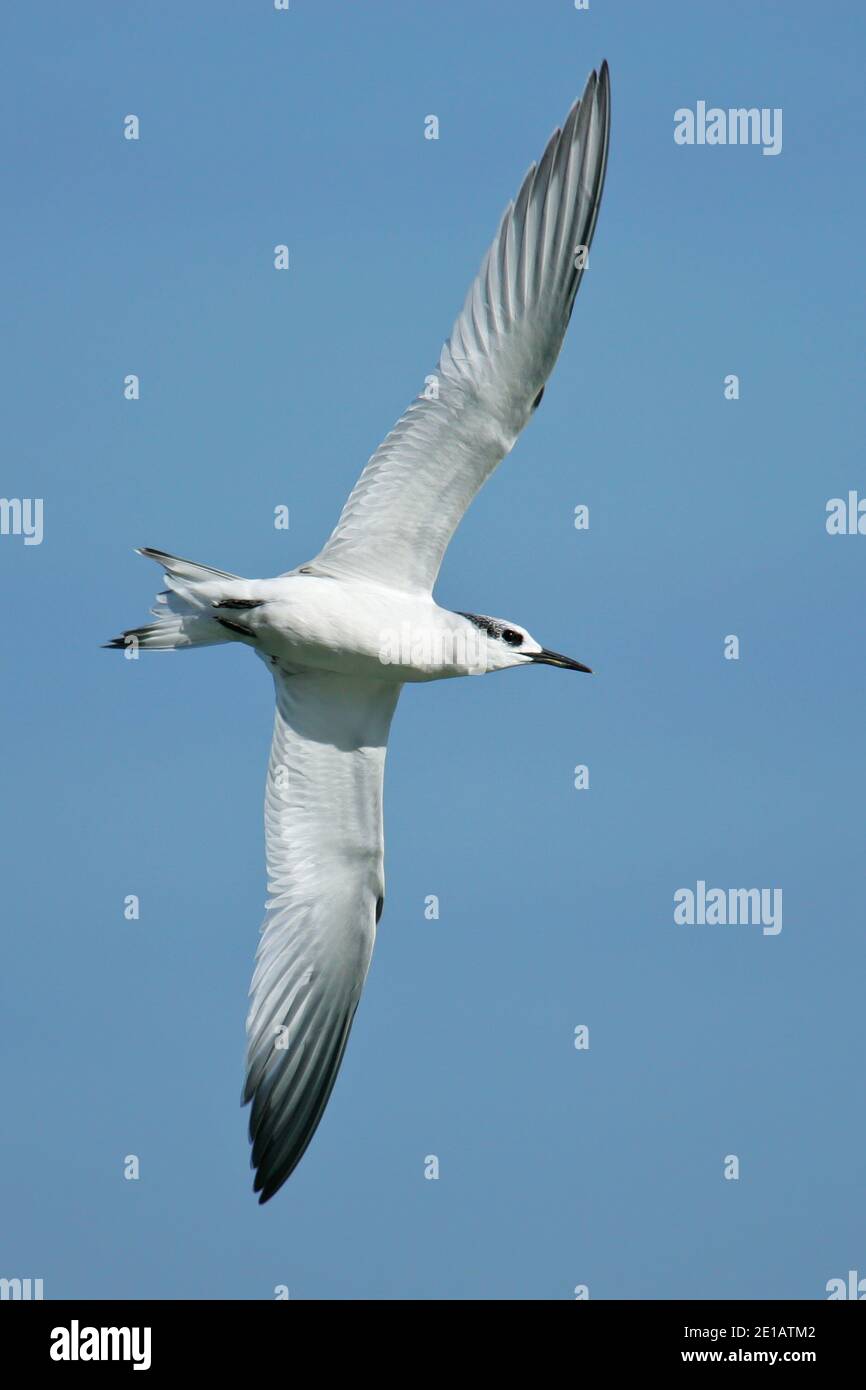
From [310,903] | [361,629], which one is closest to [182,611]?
[361,629]

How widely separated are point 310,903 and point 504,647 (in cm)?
292

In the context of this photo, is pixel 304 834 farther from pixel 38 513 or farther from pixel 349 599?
pixel 38 513

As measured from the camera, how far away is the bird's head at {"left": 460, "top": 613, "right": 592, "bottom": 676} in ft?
57.0

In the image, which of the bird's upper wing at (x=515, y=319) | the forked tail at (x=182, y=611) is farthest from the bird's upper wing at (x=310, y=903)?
the bird's upper wing at (x=515, y=319)

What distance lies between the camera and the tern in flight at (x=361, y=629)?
1644cm

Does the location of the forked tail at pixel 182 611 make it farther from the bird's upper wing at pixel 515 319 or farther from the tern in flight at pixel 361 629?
the bird's upper wing at pixel 515 319

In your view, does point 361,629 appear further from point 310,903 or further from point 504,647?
point 310,903

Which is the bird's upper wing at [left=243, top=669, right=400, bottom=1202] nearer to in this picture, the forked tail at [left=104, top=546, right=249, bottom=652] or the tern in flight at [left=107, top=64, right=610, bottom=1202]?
the tern in flight at [left=107, top=64, right=610, bottom=1202]

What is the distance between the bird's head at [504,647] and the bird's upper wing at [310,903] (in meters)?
0.96

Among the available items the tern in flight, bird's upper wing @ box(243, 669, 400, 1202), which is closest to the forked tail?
the tern in flight

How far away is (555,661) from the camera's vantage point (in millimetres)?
17984

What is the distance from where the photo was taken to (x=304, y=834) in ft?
60.2

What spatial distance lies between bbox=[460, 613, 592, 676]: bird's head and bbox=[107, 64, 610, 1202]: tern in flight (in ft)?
0.06

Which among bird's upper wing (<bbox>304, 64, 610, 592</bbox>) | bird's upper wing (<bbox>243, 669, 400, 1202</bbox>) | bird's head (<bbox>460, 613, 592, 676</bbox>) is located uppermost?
bird's upper wing (<bbox>304, 64, 610, 592</bbox>)
